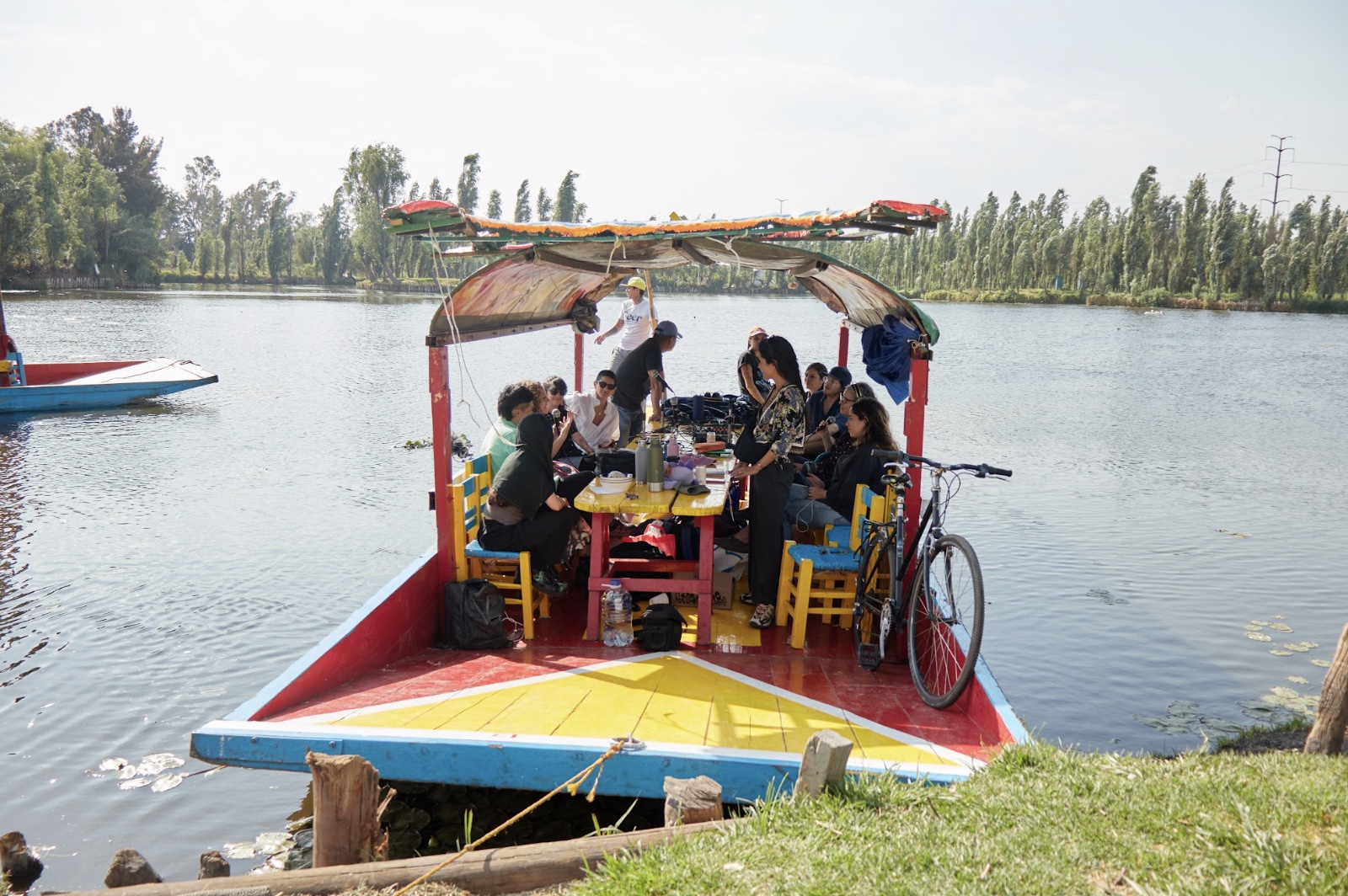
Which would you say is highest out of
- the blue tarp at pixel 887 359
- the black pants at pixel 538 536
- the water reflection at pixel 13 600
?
the blue tarp at pixel 887 359

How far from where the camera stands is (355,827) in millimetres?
3342

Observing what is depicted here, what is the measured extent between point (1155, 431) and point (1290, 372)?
1535cm

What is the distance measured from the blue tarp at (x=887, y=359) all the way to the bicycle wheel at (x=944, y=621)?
2.60 meters

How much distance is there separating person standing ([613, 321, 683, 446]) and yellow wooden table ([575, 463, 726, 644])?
3.13m

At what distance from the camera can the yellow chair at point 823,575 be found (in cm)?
564

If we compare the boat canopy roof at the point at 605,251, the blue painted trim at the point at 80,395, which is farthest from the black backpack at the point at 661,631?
the blue painted trim at the point at 80,395

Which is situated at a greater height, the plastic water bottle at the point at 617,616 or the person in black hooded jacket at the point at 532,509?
the person in black hooded jacket at the point at 532,509

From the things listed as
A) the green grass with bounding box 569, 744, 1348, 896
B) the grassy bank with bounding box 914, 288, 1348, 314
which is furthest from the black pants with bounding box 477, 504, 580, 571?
the grassy bank with bounding box 914, 288, 1348, 314

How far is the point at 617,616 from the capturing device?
562cm

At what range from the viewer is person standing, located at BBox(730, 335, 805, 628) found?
18.2ft

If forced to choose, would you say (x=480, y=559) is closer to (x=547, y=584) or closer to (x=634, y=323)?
(x=547, y=584)

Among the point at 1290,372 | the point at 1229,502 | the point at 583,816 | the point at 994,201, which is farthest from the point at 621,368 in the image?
the point at 994,201

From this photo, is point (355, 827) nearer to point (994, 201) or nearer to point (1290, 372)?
point (1290, 372)

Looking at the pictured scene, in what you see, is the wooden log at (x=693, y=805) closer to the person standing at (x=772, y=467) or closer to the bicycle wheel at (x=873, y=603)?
the bicycle wheel at (x=873, y=603)
